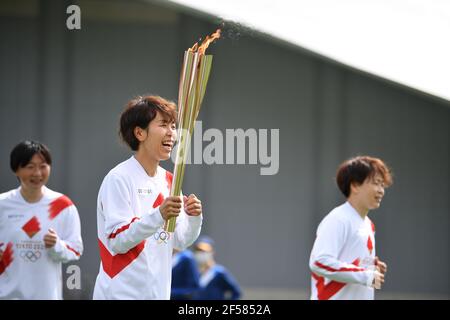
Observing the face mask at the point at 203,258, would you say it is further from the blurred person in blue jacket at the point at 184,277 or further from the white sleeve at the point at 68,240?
the white sleeve at the point at 68,240

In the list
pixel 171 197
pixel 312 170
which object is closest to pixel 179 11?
pixel 312 170

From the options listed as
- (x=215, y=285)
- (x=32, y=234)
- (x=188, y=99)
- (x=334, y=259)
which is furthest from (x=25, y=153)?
(x=215, y=285)

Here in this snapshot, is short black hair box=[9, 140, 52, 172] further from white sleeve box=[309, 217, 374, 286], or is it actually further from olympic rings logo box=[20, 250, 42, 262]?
white sleeve box=[309, 217, 374, 286]

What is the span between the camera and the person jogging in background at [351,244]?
13.9 feet

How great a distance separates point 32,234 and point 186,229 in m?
1.32

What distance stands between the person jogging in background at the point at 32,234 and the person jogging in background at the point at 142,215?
41.8 inches

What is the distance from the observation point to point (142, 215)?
335cm

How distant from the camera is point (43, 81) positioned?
6781 millimetres

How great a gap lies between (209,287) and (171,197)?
3.11m

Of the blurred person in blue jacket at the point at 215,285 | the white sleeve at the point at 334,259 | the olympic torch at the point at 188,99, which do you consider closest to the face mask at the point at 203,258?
the blurred person in blue jacket at the point at 215,285

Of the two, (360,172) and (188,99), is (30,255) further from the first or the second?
(360,172)

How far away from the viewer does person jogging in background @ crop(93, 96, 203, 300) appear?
128 inches

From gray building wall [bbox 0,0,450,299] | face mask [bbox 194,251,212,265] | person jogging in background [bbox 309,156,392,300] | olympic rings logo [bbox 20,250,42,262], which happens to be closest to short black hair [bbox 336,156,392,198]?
person jogging in background [bbox 309,156,392,300]

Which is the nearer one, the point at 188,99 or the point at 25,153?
the point at 188,99
